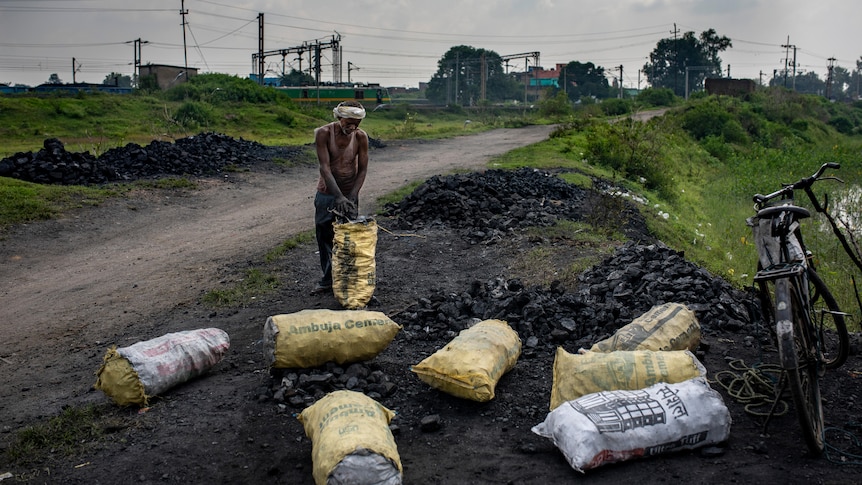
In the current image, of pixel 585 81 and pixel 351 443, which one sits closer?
pixel 351 443

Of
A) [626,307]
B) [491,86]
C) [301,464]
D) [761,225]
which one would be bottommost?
[301,464]

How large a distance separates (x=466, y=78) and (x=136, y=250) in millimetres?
63997

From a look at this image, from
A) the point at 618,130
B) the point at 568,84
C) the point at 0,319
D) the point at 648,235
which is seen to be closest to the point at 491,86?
the point at 568,84

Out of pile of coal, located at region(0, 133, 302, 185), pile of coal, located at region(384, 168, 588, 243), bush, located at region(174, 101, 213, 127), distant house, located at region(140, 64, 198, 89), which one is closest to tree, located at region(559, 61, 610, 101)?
distant house, located at region(140, 64, 198, 89)

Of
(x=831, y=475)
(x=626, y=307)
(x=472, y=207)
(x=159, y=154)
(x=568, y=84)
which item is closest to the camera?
(x=831, y=475)

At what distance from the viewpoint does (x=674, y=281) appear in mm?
5793

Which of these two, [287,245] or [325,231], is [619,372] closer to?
[325,231]

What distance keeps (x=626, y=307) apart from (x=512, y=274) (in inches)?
75.7

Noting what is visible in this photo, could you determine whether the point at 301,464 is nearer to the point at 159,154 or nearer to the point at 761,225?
the point at 761,225

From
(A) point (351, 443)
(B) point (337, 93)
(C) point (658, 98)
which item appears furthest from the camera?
(C) point (658, 98)

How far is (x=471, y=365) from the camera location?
4.14 metres

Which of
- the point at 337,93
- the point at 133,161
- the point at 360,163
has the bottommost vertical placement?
the point at 133,161

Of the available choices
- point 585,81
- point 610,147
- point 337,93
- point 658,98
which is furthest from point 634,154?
point 585,81

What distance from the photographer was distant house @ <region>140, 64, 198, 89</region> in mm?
44719
